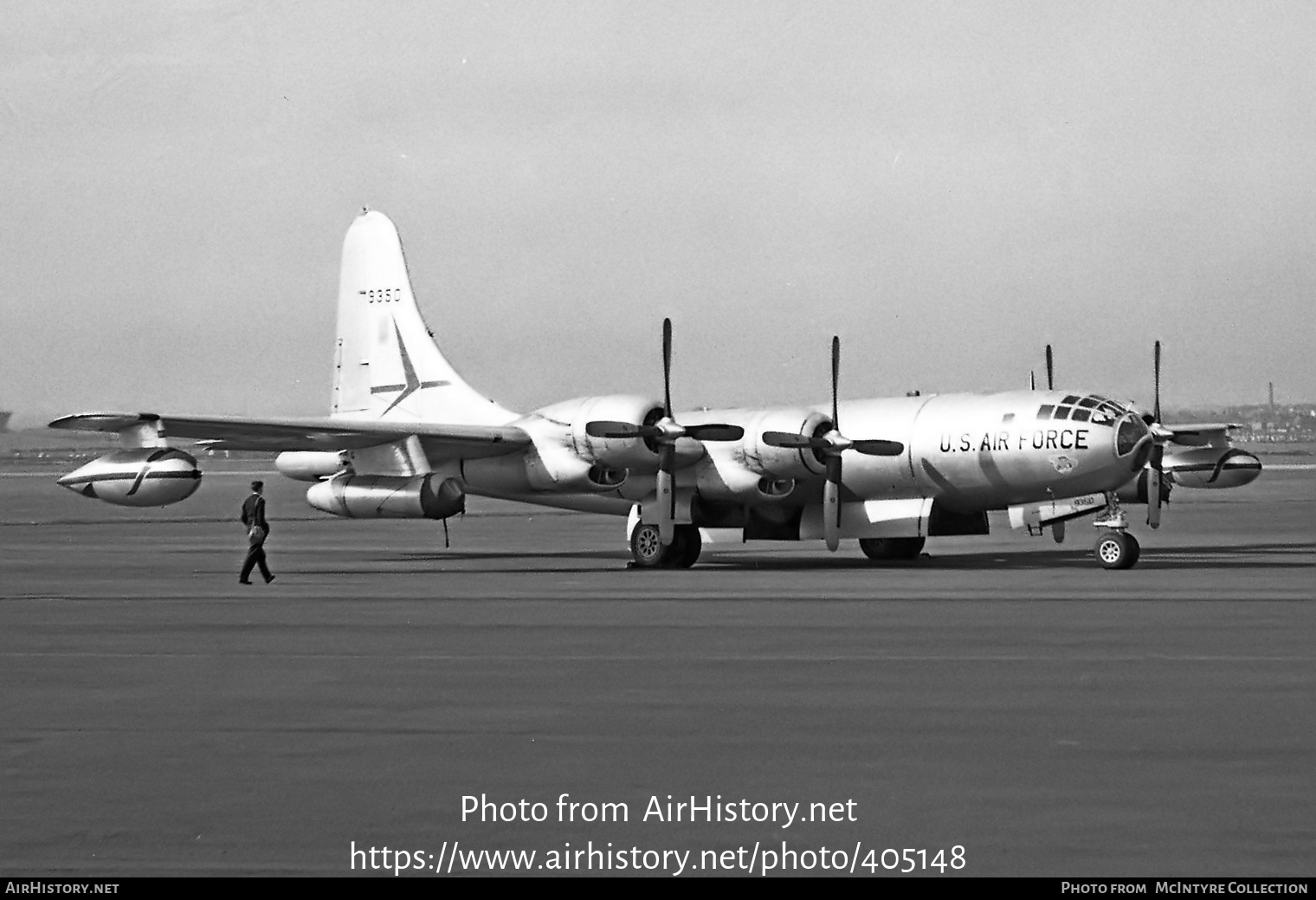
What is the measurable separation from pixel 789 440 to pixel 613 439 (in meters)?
3.60

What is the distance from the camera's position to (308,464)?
41.4 meters

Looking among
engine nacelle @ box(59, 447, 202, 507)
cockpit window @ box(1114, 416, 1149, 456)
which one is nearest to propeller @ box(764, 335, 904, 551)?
cockpit window @ box(1114, 416, 1149, 456)

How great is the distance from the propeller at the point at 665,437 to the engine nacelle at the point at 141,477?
820 centimetres

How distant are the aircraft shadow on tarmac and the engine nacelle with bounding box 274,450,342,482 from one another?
8.48 feet

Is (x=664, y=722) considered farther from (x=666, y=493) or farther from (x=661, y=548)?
(x=661, y=548)

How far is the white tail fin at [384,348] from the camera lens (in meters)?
43.5

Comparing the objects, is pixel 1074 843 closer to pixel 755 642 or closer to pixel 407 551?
pixel 755 642

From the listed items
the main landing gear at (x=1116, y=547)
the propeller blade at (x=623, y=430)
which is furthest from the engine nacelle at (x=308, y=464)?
the main landing gear at (x=1116, y=547)

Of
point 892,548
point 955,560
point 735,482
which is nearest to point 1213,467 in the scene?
point 955,560

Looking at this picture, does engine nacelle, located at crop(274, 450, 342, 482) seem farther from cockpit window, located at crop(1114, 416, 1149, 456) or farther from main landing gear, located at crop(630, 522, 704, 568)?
cockpit window, located at crop(1114, 416, 1149, 456)

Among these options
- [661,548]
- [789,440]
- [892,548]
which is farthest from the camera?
[892,548]

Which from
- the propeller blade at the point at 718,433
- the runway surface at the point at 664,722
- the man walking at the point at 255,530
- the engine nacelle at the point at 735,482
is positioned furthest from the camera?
the engine nacelle at the point at 735,482

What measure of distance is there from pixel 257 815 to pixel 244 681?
6.47m

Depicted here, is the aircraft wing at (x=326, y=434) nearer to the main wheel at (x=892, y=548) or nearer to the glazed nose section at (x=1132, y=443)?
the main wheel at (x=892, y=548)
